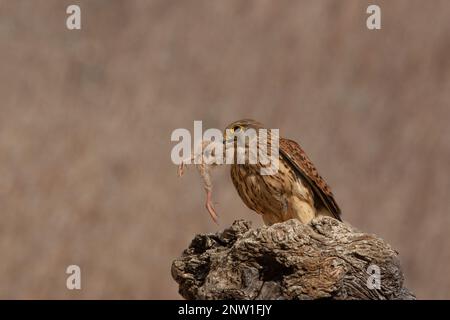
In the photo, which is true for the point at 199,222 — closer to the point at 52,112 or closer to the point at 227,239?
the point at 52,112

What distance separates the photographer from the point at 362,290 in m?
3.65

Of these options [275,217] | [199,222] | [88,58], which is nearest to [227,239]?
[275,217]

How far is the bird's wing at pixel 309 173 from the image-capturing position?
207 inches

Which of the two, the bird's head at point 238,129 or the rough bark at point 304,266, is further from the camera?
the bird's head at point 238,129

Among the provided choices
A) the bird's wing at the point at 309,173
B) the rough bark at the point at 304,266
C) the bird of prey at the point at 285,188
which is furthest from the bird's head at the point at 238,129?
the rough bark at the point at 304,266

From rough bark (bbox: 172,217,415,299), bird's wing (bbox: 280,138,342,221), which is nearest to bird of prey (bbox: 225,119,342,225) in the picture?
bird's wing (bbox: 280,138,342,221)

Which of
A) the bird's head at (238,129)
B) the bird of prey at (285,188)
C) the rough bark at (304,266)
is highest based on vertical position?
the bird's head at (238,129)

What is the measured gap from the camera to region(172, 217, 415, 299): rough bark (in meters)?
3.64

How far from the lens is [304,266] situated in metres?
3.65

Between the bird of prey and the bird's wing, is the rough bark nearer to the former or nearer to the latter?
the bird of prey

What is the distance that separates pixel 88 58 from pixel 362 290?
5.05m

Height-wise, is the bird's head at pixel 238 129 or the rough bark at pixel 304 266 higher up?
the bird's head at pixel 238 129

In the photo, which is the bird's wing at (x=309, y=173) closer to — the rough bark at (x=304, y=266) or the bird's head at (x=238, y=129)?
the bird's head at (x=238, y=129)
